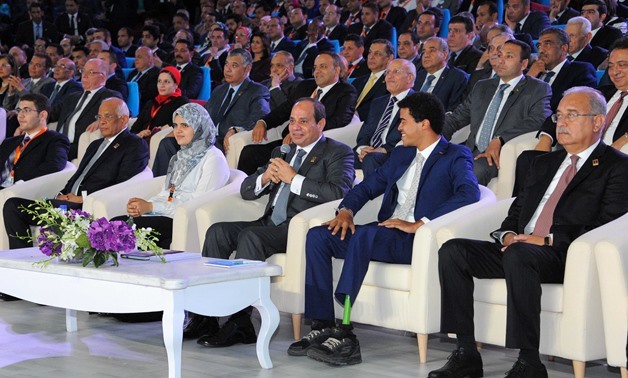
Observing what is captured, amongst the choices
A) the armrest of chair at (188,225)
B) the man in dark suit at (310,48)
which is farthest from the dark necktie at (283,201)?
the man in dark suit at (310,48)

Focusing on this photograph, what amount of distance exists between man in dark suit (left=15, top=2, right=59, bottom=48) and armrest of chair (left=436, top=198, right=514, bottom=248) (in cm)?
985

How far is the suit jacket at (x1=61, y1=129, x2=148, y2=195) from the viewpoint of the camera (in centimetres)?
650

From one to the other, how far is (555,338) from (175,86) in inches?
175

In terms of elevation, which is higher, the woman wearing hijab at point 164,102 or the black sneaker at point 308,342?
the woman wearing hijab at point 164,102

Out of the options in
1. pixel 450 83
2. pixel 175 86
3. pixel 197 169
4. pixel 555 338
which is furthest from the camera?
pixel 175 86

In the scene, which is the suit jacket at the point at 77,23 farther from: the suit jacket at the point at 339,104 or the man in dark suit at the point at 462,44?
the suit jacket at the point at 339,104

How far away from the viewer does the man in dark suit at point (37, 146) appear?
695 centimetres

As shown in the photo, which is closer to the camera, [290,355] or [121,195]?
[290,355]

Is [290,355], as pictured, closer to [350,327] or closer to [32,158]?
[350,327]

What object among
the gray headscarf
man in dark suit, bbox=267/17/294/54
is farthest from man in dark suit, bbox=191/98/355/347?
man in dark suit, bbox=267/17/294/54

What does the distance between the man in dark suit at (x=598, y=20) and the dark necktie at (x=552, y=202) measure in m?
3.52

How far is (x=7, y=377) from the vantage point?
13.7 ft

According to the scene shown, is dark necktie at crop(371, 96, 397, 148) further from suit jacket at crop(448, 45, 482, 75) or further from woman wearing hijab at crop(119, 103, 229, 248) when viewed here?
suit jacket at crop(448, 45, 482, 75)

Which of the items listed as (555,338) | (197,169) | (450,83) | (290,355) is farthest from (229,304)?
(450,83)
